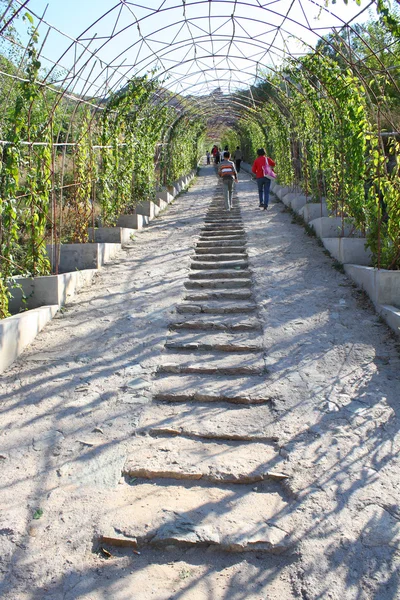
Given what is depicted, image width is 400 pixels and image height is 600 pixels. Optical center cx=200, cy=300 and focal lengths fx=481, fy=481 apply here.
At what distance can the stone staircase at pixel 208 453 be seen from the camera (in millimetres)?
2832

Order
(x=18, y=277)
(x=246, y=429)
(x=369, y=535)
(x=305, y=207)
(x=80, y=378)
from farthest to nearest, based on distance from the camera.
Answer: (x=305, y=207), (x=18, y=277), (x=80, y=378), (x=246, y=429), (x=369, y=535)

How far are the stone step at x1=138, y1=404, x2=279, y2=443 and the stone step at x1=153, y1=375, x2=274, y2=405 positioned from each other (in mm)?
73

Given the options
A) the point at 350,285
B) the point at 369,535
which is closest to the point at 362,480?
the point at 369,535

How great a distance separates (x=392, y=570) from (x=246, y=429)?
1457 millimetres

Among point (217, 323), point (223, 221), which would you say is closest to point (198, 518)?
point (217, 323)

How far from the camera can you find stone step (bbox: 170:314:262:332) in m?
5.50

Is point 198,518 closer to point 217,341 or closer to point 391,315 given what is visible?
point 217,341

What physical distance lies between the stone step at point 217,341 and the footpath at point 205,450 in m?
0.02

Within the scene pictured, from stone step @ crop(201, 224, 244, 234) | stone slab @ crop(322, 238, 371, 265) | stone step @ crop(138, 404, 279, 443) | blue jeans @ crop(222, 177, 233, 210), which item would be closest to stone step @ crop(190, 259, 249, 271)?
stone slab @ crop(322, 238, 371, 265)

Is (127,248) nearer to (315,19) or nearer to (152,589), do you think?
(315,19)

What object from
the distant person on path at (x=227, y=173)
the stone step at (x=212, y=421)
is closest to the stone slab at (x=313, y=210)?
the distant person on path at (x=227, y=173)

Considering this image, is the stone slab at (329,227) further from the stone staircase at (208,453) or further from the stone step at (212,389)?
the stone step at (212,389)

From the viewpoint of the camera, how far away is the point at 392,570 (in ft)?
8.29

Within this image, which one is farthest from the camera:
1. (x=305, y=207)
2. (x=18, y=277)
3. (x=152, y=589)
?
(x=305, y=207)
